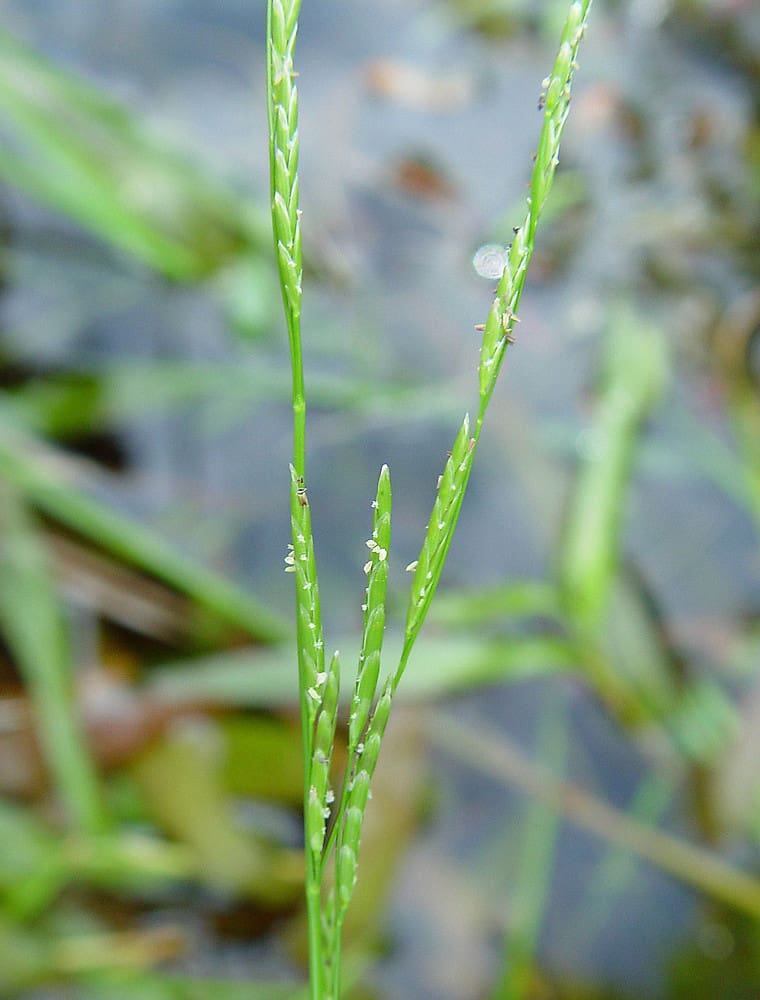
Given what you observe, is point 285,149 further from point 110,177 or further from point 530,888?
point 110,177

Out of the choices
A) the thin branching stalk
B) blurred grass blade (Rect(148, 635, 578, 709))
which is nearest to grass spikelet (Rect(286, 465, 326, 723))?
the thin branching stalk

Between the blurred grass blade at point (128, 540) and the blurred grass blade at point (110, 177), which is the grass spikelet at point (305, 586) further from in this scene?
the blurred grass blade at point (110, 177)

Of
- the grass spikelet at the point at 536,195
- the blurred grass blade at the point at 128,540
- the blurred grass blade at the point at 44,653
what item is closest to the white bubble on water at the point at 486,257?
the blurred grass blade at the point at 128,540

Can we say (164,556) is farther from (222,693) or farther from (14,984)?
(14,984)

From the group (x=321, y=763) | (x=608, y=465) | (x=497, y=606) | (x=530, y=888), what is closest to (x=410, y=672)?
(x=497, y=606)

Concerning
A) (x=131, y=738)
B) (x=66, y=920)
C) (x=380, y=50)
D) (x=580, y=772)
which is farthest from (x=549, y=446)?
(x=380, y=50)

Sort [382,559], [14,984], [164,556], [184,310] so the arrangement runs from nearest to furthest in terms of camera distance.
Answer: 1. [382,559]
2. [14,984]
3. [164,556]
4. [184,310]
